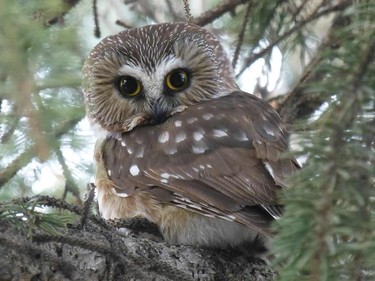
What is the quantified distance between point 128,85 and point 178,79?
0.94 ft

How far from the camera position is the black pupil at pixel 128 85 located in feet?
12.9

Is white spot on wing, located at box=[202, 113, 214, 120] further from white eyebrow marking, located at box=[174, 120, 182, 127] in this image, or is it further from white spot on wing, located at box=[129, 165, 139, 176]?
white spot on wing, located at box=[129, 165, 139, 176]

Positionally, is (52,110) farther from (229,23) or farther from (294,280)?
(229,23)

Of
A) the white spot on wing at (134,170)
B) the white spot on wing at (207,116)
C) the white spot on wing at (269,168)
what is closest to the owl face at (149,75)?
the white spot on wing at (207,116)

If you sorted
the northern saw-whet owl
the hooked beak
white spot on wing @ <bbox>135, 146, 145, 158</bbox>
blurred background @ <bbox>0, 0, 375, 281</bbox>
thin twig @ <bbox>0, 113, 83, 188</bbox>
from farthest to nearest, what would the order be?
the hooked beak < white spot on wing @ <bbox>135, 146, 145, 158</bbox> < the northern saw-whet owl < thin twig @ <bbox>0, 113, 83, 188</bbox> < blurred background @ <bbox>0, 0, 375, 281</bbox>

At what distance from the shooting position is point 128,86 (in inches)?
156

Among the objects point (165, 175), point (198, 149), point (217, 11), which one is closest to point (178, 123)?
point (198, 149)

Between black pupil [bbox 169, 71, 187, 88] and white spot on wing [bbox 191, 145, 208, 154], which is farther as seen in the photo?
black pupil [bbox 169, 71, 187, 88]

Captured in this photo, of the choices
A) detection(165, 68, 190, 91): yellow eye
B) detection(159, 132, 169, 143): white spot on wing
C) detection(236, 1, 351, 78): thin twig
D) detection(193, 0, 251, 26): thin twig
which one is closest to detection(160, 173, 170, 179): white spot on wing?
detection(159, 132, 169, 143): white spot on wing

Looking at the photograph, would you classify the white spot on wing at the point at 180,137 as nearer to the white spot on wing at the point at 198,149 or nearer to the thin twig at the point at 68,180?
the white spot on wing at the point at 198,149

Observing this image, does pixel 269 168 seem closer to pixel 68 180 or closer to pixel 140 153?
pixel 140 153

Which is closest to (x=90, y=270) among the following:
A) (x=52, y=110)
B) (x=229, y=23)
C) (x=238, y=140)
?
(x=52, y=110)

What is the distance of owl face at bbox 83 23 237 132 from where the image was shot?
12.6 feet

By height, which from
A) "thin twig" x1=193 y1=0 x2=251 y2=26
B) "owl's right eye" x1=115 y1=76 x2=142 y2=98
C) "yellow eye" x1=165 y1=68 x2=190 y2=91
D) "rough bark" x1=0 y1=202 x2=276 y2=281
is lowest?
"rough bark" x1=0 y1=202 x2=276 y2=281
